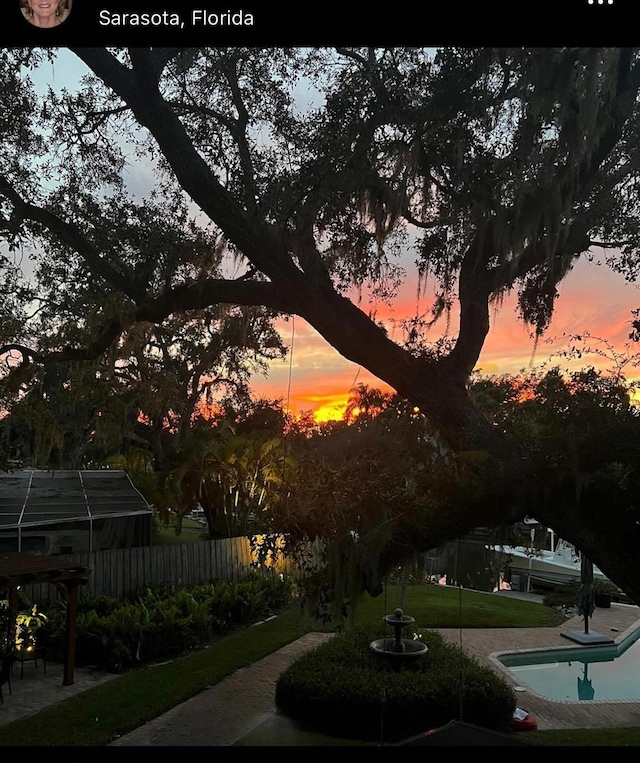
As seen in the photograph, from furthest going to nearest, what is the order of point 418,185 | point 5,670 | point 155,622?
point 155,622 → point 5,670 → point 418,185

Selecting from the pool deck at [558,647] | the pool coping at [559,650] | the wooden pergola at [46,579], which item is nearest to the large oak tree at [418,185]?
the wooden pergola at [46,579]

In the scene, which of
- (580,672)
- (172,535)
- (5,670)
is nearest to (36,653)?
(5,670)

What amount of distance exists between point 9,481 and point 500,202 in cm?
1010

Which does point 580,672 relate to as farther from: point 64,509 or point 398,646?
point 64,509

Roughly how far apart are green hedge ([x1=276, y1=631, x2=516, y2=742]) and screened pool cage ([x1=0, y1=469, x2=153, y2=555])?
4756 mm

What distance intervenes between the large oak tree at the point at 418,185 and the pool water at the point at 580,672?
5.47 m

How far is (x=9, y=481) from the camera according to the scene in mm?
10430

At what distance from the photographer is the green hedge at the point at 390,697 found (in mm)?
5312

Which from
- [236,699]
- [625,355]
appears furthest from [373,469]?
[236,699]

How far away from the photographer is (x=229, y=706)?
232 inches

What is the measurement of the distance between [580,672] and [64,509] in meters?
8.39
